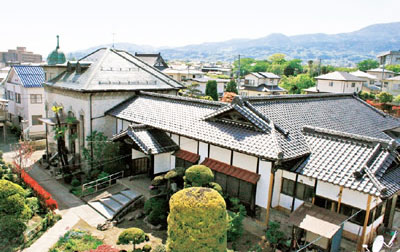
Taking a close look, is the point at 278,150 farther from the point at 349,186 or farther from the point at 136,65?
the point at 136,65

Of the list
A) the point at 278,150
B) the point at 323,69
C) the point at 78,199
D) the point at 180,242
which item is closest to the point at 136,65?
the point at 78,199

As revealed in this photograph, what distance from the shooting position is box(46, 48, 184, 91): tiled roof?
25.3 metres

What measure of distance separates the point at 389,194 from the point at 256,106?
27.9 feet

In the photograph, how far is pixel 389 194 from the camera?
12836mm

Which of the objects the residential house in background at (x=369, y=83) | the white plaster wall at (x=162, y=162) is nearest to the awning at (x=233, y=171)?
the white plaster wall at (x=162, y=162)

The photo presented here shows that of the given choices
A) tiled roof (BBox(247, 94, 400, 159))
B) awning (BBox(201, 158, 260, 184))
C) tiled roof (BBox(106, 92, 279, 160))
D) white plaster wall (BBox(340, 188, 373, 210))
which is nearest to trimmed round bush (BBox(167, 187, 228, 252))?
tiled roof (BBox(106, 92, 279, 160))

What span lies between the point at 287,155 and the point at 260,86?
56.1 m

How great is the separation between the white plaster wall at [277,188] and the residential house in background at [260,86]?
169 ft

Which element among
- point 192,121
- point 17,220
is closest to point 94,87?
point 192,121

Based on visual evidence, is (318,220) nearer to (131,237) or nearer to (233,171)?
(233,171)

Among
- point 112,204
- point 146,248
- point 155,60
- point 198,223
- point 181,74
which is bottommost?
point 112,204

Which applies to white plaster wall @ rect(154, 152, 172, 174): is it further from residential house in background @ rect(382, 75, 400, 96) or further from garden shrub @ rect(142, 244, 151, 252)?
residential house in background @ rect(382, 75, 400, 96)

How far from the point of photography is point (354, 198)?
14.0 meters

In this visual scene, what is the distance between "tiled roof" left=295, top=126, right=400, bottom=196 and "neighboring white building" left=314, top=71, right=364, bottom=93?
4384 centimetres
